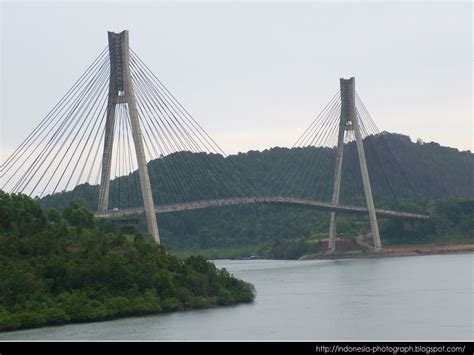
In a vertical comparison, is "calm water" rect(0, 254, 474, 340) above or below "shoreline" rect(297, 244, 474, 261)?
below

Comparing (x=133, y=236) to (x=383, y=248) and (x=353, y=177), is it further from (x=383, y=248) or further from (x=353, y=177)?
(x=353, y=177)

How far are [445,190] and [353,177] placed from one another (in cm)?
1387

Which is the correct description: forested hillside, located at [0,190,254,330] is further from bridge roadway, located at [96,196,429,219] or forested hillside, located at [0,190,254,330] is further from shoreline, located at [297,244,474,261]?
shoreline, located at [297,244,474,261]

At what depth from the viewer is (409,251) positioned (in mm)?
61062

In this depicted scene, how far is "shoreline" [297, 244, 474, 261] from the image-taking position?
196 ft

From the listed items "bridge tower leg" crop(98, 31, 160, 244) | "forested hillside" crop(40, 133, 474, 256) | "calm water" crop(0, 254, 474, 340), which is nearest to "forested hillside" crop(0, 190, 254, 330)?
"calm water" crop(0, 254, 474, 340)

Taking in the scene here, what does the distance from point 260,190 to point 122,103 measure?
34508mm

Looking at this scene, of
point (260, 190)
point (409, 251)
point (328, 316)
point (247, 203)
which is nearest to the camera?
point (328, 316)

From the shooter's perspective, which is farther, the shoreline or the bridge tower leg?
the shoreline

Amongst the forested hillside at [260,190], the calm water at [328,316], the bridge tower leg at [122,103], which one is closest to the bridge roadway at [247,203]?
the bridge tower leg at [122,103]

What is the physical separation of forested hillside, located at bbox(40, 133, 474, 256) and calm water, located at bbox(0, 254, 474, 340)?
23236 millimetres

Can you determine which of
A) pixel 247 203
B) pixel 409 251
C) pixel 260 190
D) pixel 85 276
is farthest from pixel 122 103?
pixel 260 190

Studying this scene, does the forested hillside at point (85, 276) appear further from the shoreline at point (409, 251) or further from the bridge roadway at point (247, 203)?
the shoreline at point (409, 251)

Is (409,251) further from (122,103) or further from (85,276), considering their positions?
(85,276)
